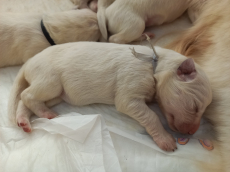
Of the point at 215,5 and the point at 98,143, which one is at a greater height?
the point at 215,5

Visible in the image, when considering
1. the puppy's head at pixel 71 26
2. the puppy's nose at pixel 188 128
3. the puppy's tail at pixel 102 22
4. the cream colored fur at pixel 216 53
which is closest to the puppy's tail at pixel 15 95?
the puppy's head at pixel 71 26

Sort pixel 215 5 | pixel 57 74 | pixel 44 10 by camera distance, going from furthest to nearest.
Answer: pixel 44 10, pixel 215 5, pixel 57 74

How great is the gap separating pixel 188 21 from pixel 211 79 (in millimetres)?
758

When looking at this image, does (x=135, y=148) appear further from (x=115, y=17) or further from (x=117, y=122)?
(x=115, y=17)

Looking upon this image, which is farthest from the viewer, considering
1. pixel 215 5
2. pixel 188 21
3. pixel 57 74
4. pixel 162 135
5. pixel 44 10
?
pixel 44 10

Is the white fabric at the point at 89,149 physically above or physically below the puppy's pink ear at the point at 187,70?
below

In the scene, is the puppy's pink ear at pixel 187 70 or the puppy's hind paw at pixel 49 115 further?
the puppy's hind paw at pixel 49 115

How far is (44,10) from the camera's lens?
75.5 inches

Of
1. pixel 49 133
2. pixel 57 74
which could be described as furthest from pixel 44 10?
pixel 49 133

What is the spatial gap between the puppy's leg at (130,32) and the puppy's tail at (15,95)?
70 centimetres

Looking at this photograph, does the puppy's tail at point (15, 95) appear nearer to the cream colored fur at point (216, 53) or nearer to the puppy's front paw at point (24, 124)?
the puppy's front paw at point (24, 124)

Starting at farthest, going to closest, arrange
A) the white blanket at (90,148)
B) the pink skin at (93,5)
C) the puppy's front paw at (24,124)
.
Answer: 1. the pink skin at (93,5)
2. the puppy's front paw at (24,124)
3. the white blanket at (90,148)

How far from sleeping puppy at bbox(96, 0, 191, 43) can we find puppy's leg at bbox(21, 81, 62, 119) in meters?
0.62

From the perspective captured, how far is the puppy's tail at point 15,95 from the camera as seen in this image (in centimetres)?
128
